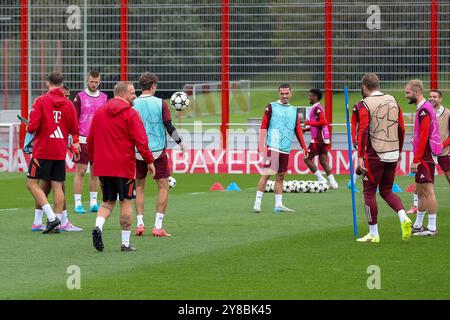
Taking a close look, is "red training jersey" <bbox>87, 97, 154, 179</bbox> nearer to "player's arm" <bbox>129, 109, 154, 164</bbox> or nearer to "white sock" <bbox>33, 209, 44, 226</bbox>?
"player's arm" <bbox>129, 109, 154, 164</bbox>

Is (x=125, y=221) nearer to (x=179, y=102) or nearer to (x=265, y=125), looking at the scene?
(x=265, y=125)

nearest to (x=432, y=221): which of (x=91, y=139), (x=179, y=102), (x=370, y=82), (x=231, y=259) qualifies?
(x=370, y=82)

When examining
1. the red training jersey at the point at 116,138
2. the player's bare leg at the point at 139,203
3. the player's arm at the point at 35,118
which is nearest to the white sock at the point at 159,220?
the player's bare leg at the point at 139,203

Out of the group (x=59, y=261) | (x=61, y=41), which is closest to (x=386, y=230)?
(x=59, y=261)

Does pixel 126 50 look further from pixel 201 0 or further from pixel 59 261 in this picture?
pixel 59 261

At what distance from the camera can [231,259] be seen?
43.3 ft

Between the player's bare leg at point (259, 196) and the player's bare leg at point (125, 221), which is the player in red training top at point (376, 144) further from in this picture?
the player's bare leg at point (259, 196)

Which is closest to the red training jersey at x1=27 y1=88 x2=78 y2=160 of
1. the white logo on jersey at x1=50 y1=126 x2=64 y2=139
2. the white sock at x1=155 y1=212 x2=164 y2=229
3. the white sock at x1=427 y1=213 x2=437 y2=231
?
the white logo on jersey at x1=50 y1=126 x2=64 y2=139

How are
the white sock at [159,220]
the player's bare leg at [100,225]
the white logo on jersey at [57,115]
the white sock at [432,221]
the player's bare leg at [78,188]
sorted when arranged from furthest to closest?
the player's bare leg at [78,188]
the white logo on jersey at [57,115]
the white sock at [432,221]
the white sock at [159,220]
the player's bare leg at [100,225]

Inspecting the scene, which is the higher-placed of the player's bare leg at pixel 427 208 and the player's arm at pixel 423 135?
the player's arm at pixel 423 135

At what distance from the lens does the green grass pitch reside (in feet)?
35.9

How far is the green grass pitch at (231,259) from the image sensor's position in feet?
35.9

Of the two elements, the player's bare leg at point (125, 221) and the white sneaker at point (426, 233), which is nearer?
the player's bare leg at point (125, 221)

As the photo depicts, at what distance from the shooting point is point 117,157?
13875 millimetres
